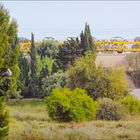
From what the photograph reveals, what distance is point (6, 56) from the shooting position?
1532 cm

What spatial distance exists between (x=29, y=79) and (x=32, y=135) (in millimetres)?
36523

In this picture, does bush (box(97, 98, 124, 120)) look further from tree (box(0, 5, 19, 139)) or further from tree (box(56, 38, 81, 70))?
tree (box(56, 38, 81, 70))

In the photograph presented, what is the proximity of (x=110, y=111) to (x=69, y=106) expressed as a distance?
9.52 feet

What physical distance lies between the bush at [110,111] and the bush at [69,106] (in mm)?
713

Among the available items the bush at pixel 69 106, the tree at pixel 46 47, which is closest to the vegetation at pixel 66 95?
the bush at pixel 69 106

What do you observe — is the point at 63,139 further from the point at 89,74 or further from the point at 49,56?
the point at 49,56

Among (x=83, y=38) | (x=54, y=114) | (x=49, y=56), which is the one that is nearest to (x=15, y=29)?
(x=54, y=114)

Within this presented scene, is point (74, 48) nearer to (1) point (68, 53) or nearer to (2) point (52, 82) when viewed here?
(1) point (68, 53)

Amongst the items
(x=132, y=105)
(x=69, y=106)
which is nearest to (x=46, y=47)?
(x=132, y=105)

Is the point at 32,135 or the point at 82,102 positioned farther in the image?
the point at 82,102

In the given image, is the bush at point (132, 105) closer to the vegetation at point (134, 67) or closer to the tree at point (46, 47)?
the vegetation at point (134, 67)

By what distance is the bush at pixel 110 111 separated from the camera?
97.8 feet

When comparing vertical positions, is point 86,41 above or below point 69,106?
above

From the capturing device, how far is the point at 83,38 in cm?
5209
